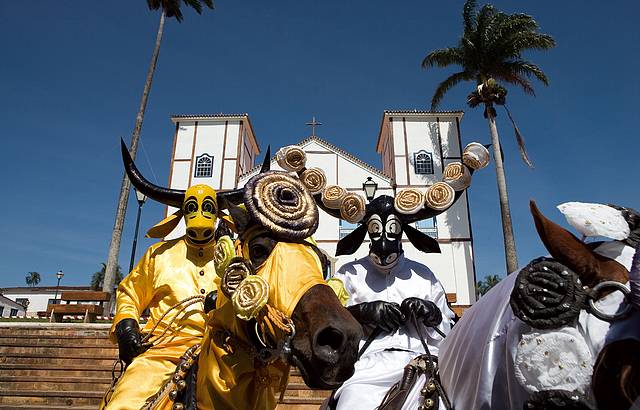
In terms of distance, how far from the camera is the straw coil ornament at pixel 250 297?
1693mm

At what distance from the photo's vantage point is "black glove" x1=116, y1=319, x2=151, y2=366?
9.77 ft

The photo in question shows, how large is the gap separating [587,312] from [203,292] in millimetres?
2703

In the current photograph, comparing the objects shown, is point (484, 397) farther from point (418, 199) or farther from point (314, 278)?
point (418, 199)

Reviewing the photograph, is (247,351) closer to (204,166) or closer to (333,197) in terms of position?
(333,197)

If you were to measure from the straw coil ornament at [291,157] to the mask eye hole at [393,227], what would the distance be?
0.87 m

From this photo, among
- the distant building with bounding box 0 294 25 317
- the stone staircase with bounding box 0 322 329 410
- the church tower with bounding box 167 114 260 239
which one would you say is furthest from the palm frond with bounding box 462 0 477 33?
the distant building with bounding box 0 294 25 317

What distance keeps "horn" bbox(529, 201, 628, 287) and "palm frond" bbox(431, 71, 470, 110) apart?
21935 millimetres

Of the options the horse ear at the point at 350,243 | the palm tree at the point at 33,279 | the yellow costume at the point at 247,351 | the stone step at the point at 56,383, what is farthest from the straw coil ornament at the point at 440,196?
the palm tree at the point at 33,279

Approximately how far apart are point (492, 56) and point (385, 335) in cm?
2051

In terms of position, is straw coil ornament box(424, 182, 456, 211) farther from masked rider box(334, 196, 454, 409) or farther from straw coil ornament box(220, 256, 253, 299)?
straw coil ornament box(220, 256, 253, 299)

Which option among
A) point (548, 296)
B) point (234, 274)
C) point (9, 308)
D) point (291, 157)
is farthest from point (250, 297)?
point (9, 308)

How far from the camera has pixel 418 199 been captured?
12.8ft

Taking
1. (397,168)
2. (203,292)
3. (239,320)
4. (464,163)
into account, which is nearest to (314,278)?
(239,320)

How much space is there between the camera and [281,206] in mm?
2014
